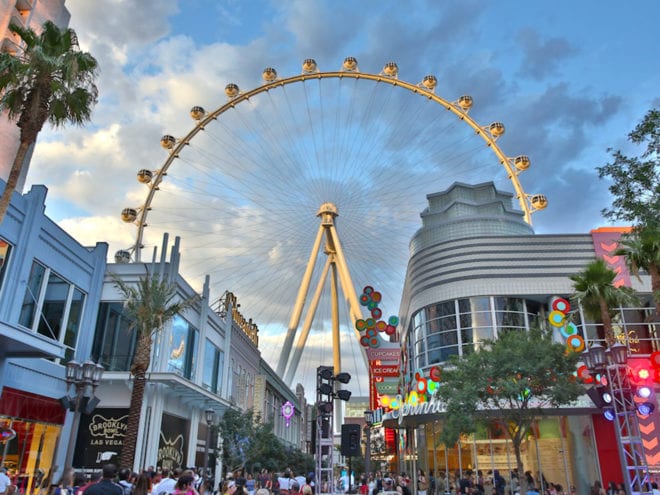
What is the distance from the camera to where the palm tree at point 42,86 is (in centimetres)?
1573

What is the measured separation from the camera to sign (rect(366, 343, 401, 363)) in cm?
4894

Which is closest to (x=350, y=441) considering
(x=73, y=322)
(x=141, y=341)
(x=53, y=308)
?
(x=141, y=341)

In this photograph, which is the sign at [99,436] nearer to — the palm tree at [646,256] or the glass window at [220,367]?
the glass window at [220,367]

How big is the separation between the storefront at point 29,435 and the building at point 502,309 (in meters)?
19.1

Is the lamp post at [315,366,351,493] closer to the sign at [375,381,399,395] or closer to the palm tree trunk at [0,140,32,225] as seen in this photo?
the palm tree trunk at [0,140,32,225]

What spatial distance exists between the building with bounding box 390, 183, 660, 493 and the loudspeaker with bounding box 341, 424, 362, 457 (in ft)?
50.4

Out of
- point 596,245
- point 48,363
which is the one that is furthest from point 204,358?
point 596,245

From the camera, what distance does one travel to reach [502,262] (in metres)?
36.4

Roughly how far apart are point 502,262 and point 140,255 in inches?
931

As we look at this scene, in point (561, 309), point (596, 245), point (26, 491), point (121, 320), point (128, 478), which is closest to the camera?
point (128, 478)

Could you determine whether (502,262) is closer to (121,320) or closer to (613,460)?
(613,460)

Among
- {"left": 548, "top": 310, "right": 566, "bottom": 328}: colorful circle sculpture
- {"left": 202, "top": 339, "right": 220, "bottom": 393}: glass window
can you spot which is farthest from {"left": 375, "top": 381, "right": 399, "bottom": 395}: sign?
{"left": 548, "top": 310, "right": 566, "bottom": 328}: colorful circle sculpture

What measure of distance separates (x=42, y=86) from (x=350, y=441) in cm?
1412

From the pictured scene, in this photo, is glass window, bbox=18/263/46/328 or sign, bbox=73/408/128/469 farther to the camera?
sign, bbox=73/408/128/469
